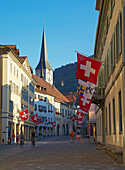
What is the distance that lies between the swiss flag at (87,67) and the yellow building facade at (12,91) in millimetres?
29446

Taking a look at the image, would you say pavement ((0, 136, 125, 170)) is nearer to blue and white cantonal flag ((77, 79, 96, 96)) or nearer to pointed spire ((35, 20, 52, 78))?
blue and white cantonal flag ((77, 79, 96, 96))

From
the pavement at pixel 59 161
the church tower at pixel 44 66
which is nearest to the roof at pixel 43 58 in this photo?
the church tower at pixel 44 66

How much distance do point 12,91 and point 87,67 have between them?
3443 cm

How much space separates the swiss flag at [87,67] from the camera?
16109mm

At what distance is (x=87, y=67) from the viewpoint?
649 inches

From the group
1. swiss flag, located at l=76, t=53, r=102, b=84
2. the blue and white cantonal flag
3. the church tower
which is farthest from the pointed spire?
swiss flag, located at l=76, t=53, r=102, b=84

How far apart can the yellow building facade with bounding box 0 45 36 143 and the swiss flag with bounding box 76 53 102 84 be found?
29.4 metres

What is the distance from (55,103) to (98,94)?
7071 centimetres

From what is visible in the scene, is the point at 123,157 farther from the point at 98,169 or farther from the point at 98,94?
the point at 98,94

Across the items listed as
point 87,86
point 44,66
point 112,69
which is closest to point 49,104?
point 44,66

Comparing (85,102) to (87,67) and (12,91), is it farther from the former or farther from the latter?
(12,91)

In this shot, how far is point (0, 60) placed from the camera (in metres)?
45.8

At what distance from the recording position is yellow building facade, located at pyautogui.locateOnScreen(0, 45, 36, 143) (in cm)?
4562

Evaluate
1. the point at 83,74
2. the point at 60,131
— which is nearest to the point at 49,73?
the point at 60,131
